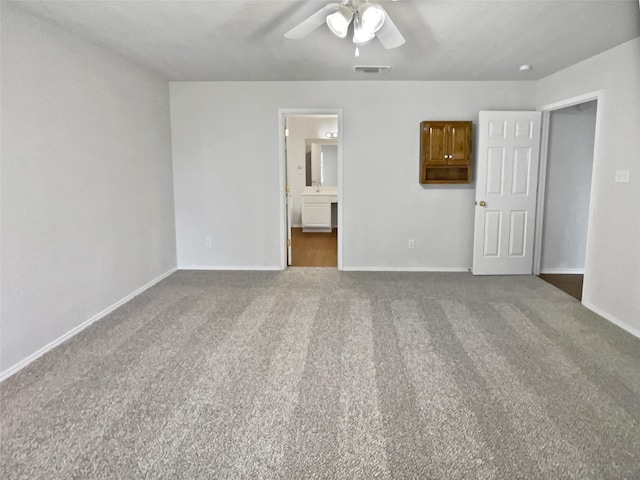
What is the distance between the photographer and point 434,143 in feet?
15.8

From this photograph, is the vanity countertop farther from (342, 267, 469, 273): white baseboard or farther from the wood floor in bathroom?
(342, 267, 469, 273): white baseboard

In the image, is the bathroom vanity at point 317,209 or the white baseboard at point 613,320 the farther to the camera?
the bathroom vanity at point 317,209

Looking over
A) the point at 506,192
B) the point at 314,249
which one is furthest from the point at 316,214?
the point at 506,192

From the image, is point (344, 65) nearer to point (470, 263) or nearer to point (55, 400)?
point (470, 263)

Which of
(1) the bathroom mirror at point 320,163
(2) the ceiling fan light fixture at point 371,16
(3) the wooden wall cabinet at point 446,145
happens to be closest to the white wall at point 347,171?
(3) the wooden wall cabinet at point 446,145

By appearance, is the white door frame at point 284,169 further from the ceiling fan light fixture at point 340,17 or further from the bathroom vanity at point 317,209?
the bathroom vanity at point 317,209

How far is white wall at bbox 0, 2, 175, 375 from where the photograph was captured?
104 inches

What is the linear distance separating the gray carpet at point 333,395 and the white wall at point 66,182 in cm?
34

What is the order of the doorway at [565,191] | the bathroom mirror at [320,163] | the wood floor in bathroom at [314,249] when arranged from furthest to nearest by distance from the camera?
1. the bathroom mirror at [320,163]
2. the wood floor in bathroom at [314,249]
3. the doorway at [565,191]

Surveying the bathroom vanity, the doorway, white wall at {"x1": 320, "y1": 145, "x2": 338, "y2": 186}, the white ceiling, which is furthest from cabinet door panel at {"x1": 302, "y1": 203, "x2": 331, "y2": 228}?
the doorway

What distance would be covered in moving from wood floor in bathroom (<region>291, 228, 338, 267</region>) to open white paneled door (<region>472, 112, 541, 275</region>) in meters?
1.99

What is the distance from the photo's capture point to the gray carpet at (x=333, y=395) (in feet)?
5.98

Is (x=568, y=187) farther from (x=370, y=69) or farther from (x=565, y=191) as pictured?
(x=370, y=69)

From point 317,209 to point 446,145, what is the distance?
389 cm
